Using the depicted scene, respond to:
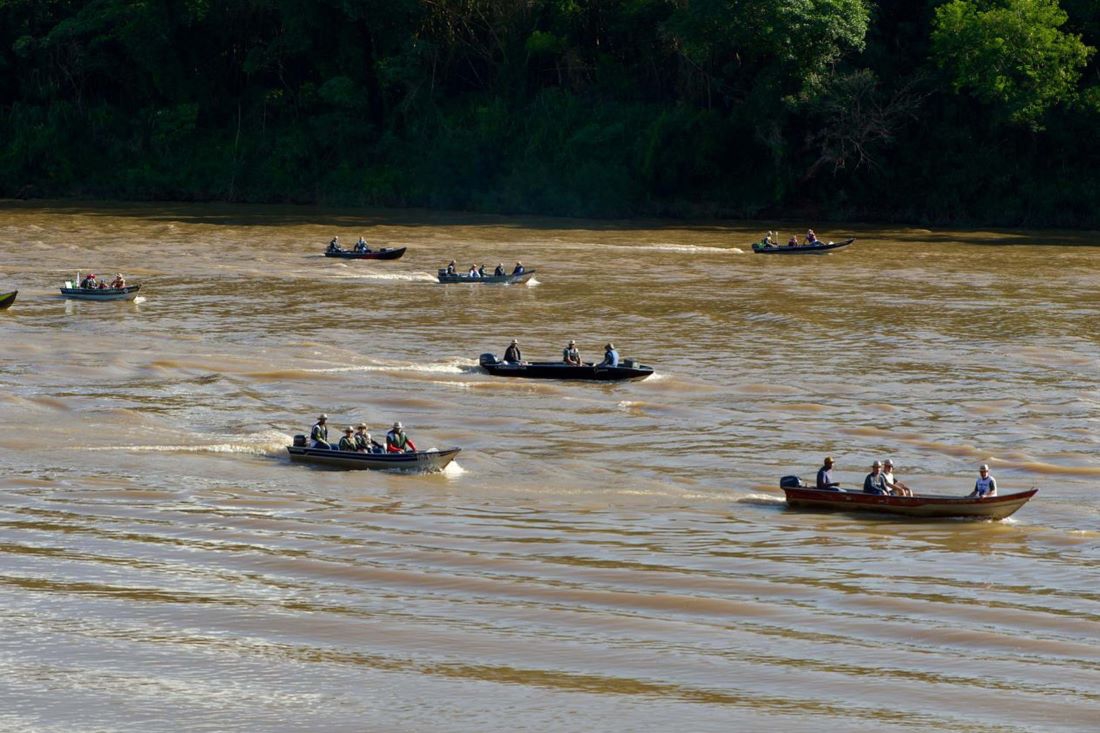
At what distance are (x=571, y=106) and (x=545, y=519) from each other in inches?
2389

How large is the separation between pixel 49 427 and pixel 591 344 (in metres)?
16.6

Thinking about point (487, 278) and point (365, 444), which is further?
point (487, 278)

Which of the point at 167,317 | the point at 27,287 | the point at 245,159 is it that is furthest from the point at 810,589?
the point at 245,159

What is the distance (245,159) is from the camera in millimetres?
88438

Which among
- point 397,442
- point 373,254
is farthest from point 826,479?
point 373,254

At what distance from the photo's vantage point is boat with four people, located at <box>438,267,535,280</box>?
5550 cm

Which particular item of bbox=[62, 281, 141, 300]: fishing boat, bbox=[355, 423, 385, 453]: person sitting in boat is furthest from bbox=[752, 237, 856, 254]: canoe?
bbox=[355, 423, 385, 453]: person sitting in boat

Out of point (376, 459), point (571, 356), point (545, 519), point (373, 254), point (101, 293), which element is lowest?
point (545, 519)

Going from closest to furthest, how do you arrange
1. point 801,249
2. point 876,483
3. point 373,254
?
point 876,483 → point 373,254 → point 801,249

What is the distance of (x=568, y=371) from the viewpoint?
3847 centimetres

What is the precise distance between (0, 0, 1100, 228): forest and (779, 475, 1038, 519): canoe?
155 ft

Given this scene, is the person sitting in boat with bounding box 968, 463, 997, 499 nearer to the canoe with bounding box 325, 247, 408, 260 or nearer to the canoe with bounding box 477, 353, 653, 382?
the canoe with bounding box 477, 353, 653, 382

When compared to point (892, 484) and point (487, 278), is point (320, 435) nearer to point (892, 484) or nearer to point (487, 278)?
point (892, 484)

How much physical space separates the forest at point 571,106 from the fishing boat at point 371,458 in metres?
46.4
